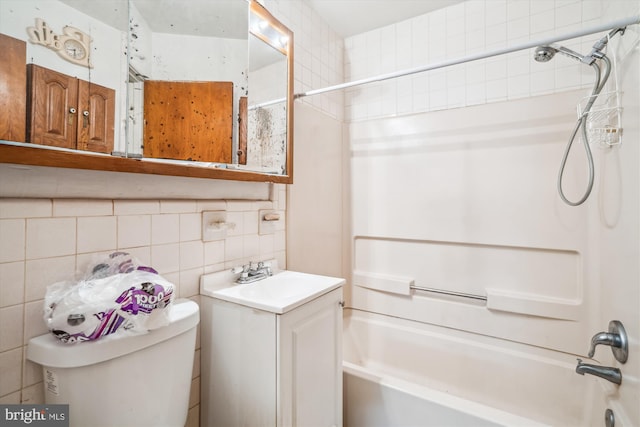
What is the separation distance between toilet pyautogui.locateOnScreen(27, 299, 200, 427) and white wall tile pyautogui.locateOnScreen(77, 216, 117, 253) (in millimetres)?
248

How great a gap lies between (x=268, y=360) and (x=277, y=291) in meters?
0.33

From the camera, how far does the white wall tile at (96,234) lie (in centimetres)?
85

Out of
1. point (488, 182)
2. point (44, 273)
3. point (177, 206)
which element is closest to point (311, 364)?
point (177, 206)

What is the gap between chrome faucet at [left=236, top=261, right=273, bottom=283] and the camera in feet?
4.20

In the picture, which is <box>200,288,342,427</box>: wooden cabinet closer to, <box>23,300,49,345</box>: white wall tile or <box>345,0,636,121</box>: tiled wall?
<box>23,300,49,345</box>: white wall tile

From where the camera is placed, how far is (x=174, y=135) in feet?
3.44

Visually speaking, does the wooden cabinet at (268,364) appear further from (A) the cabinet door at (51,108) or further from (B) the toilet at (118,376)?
(A) the cabinet door at (51,108)

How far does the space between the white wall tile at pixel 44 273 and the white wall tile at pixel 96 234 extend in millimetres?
47

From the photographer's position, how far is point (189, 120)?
1.09 metres

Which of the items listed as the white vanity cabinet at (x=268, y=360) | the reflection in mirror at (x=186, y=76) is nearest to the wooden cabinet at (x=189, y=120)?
the reflection in mirror at (x=186, y=76)

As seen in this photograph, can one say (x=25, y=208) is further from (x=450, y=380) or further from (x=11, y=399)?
(x=450, y=380)

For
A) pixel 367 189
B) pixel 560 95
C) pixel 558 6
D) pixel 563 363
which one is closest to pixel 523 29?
pixel 558 6

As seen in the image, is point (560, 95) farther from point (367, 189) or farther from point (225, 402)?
point (225, 402)

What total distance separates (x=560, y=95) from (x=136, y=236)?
2109 mm
